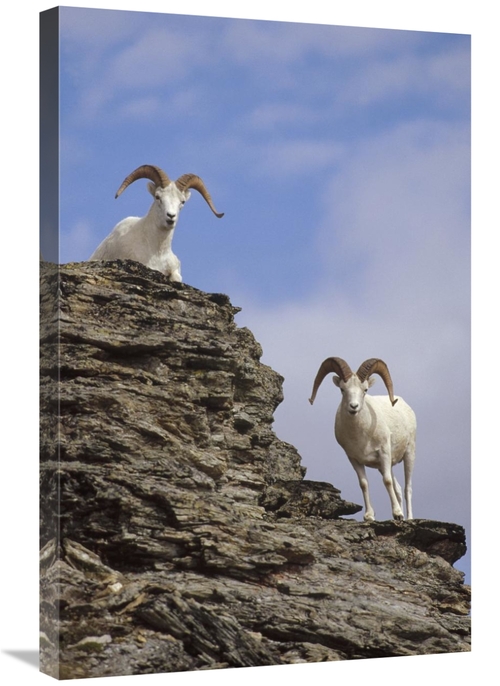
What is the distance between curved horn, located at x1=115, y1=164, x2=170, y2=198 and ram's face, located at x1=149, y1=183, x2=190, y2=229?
0.23 feet

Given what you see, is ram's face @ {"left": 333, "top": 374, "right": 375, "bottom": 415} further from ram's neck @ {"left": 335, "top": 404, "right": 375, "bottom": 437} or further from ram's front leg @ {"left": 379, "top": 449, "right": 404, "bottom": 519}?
ram's front leg @ {"left": 379, "top": 449, "right": 404, "bottom": 519}

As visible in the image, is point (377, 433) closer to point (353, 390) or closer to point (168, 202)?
point (353, 390)

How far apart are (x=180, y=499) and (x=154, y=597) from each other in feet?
3.24

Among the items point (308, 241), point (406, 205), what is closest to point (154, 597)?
point (308, 241)

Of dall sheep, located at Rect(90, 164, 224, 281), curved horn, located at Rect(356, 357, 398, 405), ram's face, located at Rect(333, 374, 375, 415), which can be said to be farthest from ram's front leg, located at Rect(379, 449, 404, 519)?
dall sheep, located at Rect(90, 164, 224, 281)

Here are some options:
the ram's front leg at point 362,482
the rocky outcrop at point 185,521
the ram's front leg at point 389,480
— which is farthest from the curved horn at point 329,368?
the ram's front leg at point 389,480

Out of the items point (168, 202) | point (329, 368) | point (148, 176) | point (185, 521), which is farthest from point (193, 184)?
point (185, 521)

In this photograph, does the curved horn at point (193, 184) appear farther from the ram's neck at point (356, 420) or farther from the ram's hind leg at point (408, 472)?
the ram's hind leg at point (408, 472)

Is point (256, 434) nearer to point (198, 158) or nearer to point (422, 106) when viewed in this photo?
point (198, 158)

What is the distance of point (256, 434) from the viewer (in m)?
16.0

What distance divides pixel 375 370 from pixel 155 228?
113 inches

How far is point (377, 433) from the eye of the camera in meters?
16.8

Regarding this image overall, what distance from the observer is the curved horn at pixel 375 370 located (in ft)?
53.2

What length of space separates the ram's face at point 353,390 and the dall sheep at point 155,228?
7.19 ft
